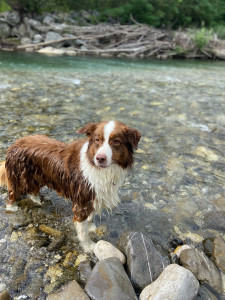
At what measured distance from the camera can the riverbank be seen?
78.3 ft

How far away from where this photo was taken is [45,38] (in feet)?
82.6

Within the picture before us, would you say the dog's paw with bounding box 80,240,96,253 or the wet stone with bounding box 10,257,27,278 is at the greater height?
the dog's paw with bounding box 80,240,96,253

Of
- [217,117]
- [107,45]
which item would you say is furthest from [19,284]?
[107,45]

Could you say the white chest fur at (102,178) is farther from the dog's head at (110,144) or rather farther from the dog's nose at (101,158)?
the dog's nose at (101,158)

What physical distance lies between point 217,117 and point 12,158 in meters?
6.76

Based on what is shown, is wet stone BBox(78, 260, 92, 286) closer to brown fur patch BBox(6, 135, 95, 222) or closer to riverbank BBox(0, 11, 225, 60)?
brown fur patch BBox(6, 135, 95, 222)

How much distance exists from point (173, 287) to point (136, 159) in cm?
321

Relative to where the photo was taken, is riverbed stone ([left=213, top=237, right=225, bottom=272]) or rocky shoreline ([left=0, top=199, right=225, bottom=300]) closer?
rocky shoreline ([left=0, top=199, right=225, bottom=300])

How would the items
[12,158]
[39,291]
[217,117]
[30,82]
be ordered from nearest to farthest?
[39,291] < [12,158] < [217,117] < [30,82]

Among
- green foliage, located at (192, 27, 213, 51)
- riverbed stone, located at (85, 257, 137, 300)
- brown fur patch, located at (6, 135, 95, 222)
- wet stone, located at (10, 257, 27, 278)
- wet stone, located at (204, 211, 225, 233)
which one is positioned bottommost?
wet stone, located at (10, 257, 27, 278)

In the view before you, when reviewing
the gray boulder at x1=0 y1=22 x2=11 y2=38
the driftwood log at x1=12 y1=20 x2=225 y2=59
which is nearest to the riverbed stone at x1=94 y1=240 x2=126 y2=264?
the driftwood log at x1=12 y1=20 x2=225 y2=59

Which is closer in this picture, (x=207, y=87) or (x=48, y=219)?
(x=48, y=219)

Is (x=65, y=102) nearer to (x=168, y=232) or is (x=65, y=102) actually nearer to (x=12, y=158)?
(x=12, y=158)

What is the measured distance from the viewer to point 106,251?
313 cm
